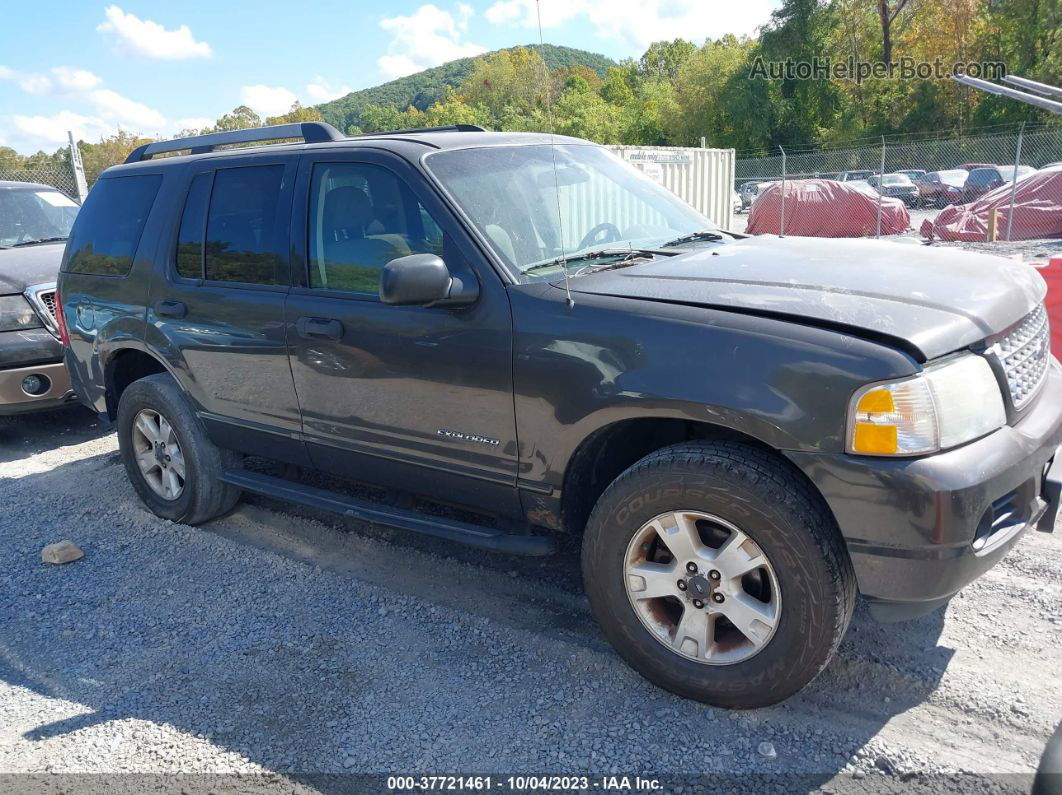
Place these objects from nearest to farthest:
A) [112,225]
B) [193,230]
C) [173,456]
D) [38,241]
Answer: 1. [193,230]
2. [173,456]
3. [112,225]
4. [38,241]

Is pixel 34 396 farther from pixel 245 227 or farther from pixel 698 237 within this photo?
pixel 698 237

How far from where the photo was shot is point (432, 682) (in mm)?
3170

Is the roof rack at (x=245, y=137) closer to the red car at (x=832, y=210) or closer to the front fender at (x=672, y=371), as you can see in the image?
the front fender at (x=672, y=371)

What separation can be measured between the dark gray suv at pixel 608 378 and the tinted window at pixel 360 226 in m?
0.01

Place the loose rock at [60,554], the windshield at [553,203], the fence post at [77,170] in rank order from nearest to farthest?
the windshield at [553,203] → the loose rock at [60,554] → the fence post at [77,170]

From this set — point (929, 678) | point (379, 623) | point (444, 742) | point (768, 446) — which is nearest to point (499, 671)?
point (444, 742)

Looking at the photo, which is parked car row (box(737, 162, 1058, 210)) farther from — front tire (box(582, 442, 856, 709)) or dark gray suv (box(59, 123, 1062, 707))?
front tire (box(582, 442, 856, 709))

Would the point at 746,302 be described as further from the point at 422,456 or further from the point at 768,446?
the point at 422,456

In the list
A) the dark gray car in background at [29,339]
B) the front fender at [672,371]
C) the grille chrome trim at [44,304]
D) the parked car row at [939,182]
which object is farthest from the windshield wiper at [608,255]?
the parked car row at [939,182]

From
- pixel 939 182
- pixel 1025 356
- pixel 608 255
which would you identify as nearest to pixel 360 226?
pixel 608 255

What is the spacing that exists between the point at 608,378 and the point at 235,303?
6.96ft

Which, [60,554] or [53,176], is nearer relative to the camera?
[60,554]

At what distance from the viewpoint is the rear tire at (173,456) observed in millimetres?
4527

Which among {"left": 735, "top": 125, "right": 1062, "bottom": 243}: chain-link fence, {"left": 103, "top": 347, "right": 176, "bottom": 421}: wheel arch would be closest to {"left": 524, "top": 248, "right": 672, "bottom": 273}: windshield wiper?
{"left": 103, "top": 347, "right": 176, "bottom": 421}: wheel arch
